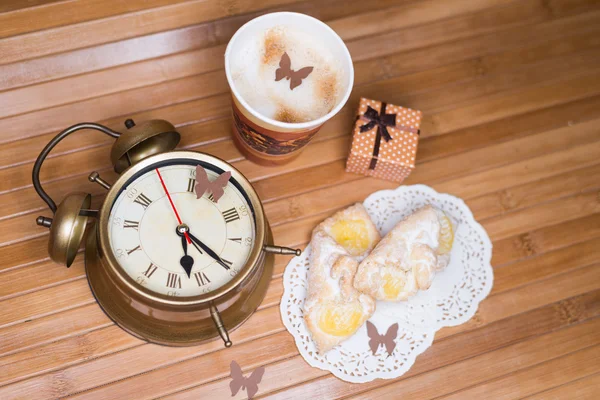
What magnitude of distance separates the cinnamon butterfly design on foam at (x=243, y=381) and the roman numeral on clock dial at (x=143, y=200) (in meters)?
0.40

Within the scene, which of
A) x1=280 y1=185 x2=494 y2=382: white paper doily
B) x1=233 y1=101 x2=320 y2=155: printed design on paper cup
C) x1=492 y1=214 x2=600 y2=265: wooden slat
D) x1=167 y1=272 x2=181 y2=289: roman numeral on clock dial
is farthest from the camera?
x1=492 y1=214 x2=600 y2=265: wooden slat

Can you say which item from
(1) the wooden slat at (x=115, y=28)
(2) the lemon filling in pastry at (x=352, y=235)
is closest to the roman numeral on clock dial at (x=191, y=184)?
(2) the lemon filling in pastry at (x=352, y=235)

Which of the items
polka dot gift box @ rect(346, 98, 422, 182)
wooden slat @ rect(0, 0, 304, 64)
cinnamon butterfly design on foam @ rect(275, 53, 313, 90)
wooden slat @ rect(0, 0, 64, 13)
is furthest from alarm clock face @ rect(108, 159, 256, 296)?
wooden slat @ rect(0, 0, 64, 13)

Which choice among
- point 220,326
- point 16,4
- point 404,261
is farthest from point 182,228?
point 16,4

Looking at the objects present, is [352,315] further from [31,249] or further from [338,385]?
[31,249]

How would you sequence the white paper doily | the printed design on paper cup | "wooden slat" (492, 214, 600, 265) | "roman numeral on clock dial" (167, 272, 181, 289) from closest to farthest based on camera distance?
1. "roman numeral on clock dial" (167, 272, 181, 289)
2. the printed design on paper cup
3. the white paper doily
4. "wooden slat" (492, 214, 600, 265)

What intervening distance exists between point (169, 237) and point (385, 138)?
0.54 meters

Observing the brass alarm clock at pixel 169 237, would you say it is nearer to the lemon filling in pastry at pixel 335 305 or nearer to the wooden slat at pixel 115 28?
the lemon filling in pastry at pixel 335 305

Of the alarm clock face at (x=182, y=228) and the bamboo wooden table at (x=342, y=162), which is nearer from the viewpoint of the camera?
the alarm clock face at (x=182, y=228)

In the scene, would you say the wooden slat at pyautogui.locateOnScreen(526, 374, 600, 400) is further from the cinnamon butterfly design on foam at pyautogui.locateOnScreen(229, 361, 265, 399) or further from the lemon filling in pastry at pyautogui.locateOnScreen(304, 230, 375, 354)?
the cinnamon butterfly design on foam at pyautogui.locateOnScreen(229, 361, 265, 399)

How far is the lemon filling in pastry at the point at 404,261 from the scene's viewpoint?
1.12 meters

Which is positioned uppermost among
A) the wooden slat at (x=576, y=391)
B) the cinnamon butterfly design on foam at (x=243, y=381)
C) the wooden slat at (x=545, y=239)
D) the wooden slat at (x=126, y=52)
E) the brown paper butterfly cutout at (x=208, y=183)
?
the wooden slat at (x=126, y=52)

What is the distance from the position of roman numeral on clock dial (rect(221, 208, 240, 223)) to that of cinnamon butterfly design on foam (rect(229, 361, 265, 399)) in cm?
34

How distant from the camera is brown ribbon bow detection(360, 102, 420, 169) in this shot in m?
1.23
